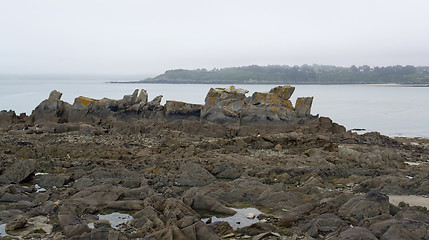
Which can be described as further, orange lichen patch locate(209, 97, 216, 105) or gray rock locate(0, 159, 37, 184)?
orange lichen patch locate(209, 97, 216, 105)

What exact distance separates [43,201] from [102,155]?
8.20m

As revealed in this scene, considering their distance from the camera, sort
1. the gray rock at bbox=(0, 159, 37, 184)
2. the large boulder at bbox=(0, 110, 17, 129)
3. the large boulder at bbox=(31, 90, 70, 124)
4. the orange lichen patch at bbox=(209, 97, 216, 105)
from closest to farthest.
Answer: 1. the gray rock at bbox=(0, 159, 37, 184)
2. the large boulder at bbox=(0, 110, 17, 129)
3. the large boulder at bbox=(31, 90, 70, 124)
4. the orange lichen patch at bbox=(209, 97, 216, 105)

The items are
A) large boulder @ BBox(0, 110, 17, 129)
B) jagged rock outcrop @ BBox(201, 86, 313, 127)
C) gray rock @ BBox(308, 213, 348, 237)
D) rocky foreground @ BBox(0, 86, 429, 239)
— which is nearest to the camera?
gray rock @ BBox(308, 213, 348, 237)

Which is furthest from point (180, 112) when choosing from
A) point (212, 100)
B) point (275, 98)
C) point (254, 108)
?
point (275, 98)

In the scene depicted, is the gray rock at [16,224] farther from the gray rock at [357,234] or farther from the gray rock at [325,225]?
the gray rock at [357,234]

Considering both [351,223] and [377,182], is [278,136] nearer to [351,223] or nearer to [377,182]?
[377,182]

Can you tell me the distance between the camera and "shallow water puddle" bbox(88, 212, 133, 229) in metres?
12.1

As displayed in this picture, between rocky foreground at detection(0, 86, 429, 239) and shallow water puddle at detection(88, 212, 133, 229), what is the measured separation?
0.18ft

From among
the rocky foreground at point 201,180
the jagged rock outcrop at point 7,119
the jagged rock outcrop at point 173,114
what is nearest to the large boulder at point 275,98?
the jagged rock outcrop at point 173,114

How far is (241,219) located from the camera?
12.9 metres

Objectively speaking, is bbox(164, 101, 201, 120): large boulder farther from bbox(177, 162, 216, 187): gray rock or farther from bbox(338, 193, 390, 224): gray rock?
bbox(338, 193, 390, 224): gray rock

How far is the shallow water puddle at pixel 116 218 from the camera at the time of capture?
39.5 feet

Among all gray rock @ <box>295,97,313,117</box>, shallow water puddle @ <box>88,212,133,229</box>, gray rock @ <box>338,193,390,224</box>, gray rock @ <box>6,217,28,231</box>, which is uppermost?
gray rock @ <box>295,97,313,117</box>

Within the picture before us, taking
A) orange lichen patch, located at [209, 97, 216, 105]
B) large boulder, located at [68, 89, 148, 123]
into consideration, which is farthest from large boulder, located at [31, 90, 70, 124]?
orange lichen patch, located at [209, 97, 216, 105]
